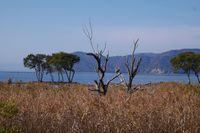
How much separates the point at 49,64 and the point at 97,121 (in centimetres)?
10278

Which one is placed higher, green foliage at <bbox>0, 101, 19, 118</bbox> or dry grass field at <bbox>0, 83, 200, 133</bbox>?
green foliage at <bbox>0, 101, 19, 118</bbox>

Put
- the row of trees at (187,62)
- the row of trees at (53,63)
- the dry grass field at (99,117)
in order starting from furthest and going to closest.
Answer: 1. the row of trees at (53,63)
2. the row of trees at (187,62)
3. the dry grass field at (99,117)

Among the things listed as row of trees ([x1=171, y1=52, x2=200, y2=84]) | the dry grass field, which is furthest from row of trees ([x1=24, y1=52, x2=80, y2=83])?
the dry grass field

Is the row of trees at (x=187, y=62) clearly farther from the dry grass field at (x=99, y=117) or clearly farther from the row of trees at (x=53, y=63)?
the dry grass field at (x=99, y=117)

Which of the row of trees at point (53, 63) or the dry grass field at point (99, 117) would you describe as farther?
the row of trees at point (53, 63)

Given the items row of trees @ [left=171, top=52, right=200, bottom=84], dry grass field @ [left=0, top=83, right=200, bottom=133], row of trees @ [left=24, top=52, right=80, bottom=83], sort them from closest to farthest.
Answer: dry grass field @ [left=0, top=83, right=200, bottom=133], row of trees @ [left=171, top=52, right=200, bottom=84], row of trees @ [left=24, top=52, right=80, bottom=83]

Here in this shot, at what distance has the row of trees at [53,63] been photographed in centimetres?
10156

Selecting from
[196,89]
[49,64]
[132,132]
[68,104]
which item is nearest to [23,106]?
[68,104]

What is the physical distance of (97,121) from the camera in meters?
8.53

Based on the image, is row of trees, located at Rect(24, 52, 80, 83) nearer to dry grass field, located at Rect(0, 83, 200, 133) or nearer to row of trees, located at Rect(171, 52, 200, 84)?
row of trees, located at Rect(171, 52, 200, 84)

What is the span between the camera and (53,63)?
105250 millimetres

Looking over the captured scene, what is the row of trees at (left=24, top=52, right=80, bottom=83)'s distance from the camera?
333 feet

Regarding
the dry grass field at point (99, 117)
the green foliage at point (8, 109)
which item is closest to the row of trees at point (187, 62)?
the dry grass field at point (99, 117)

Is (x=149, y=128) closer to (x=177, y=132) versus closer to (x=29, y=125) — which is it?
(x=177, y=132)
